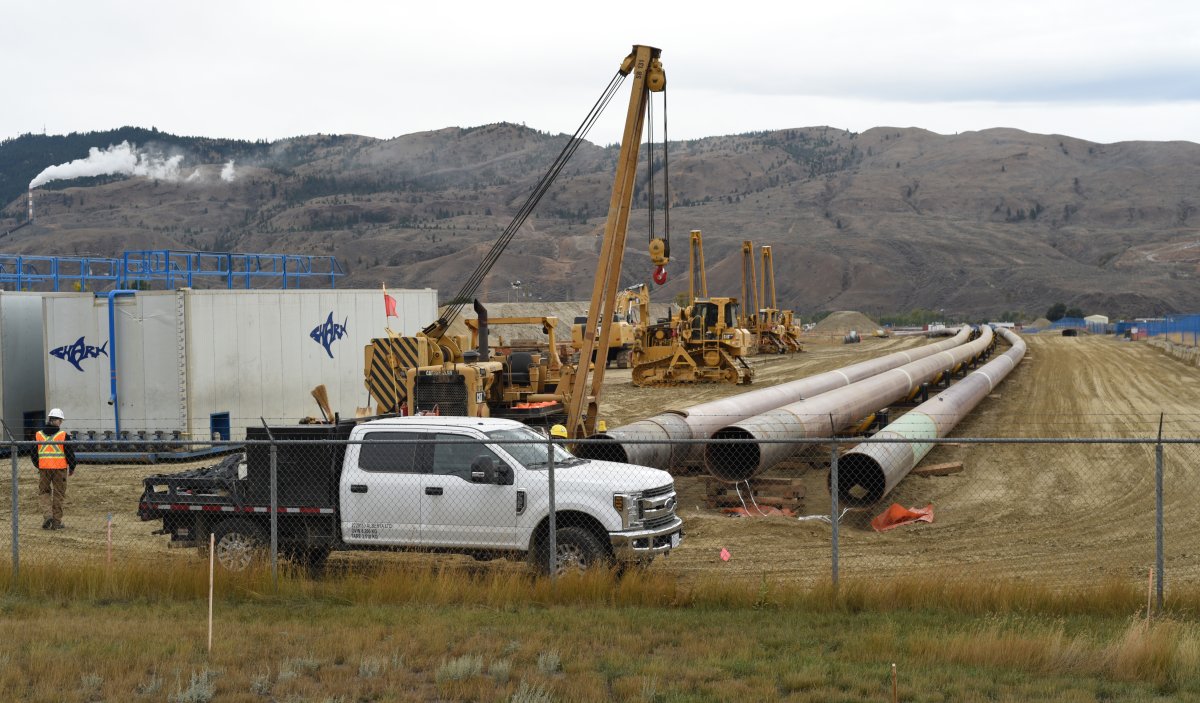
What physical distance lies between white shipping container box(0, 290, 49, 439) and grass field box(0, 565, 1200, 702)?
14.6 meters

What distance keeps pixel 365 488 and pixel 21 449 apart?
14.5m

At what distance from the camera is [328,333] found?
81.7 feet

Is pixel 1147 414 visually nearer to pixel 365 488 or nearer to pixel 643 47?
pixel 643 47

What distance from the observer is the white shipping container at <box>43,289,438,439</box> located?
73.4 ft

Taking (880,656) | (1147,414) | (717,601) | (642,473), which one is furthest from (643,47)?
(1147,414)

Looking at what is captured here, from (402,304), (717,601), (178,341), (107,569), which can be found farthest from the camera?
(402,304)

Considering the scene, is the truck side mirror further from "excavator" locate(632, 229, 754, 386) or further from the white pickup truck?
"excavator" locate(632, 229, 754, 386)

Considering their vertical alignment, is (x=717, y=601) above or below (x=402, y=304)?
Result: below

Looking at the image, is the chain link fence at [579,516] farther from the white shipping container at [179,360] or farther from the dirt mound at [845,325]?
the dirt mound at [845,325]

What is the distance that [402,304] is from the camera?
2686 centimetres

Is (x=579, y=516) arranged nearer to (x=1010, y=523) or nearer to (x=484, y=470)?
(x=484, y=470)

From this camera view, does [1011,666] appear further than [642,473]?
No

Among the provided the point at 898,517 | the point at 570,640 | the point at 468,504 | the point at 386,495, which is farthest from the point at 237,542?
the point at 898,517

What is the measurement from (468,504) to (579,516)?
1.16 m
